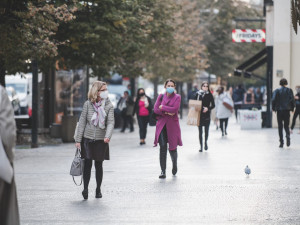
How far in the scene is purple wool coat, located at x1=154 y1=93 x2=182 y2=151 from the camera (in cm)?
1344

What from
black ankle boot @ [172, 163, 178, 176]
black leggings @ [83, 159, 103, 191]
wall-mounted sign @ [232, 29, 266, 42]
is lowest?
black ankle boot @ [172, 163, 178, 176]

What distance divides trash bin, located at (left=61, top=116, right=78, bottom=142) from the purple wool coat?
1117 centimetres

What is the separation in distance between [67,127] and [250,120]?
9203mm

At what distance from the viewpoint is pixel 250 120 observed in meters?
30.7

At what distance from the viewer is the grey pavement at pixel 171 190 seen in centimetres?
907

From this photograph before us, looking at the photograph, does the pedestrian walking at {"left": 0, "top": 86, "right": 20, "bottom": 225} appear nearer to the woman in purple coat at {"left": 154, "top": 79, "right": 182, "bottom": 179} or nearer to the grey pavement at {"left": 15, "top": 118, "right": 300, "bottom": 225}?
the grey pavement at {"left": 15, "top": 118, "right": 300, "bottom": 225}

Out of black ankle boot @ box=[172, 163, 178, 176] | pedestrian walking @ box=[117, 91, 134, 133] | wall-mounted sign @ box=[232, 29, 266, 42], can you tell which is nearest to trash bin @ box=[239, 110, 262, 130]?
wall-mounted sign @ box=[232, 29, 266, 42]

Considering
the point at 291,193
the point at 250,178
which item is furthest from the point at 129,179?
the point at 291,193

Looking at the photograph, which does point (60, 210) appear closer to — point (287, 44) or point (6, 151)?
point (6, 151)

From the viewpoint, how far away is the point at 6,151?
5707 mm

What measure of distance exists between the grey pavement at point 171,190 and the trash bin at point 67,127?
4.86 m

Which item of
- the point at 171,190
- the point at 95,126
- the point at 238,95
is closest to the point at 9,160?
the point at 95,126

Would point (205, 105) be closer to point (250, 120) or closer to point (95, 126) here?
point (95, 126)

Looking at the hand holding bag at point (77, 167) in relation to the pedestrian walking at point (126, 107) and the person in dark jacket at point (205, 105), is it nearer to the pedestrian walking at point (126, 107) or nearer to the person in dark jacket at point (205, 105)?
the person in dark jacket at point (205, 105)
